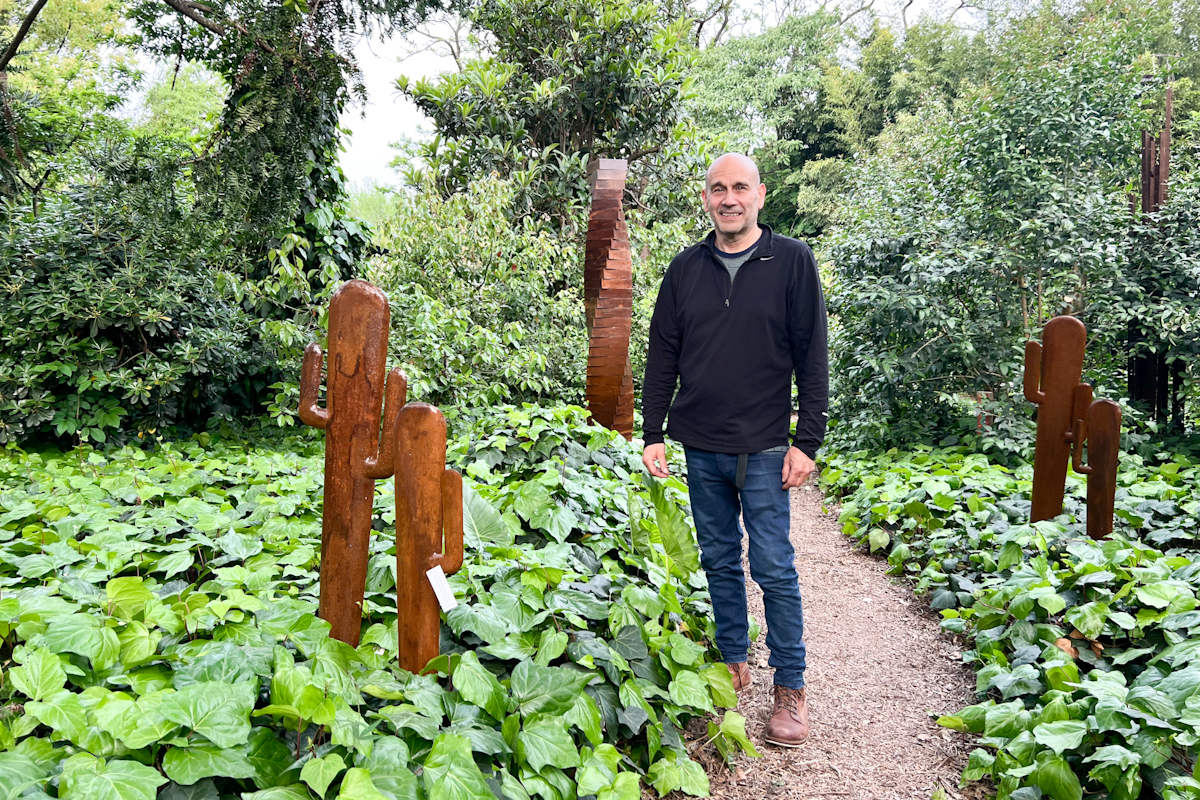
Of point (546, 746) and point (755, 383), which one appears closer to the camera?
point (546, 746)

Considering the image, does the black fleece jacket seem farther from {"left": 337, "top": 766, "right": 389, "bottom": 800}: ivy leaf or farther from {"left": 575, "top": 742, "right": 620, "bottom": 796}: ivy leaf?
{"left": 337, "top": 766, "right": 389, "bottom": 800}: ivy leaf

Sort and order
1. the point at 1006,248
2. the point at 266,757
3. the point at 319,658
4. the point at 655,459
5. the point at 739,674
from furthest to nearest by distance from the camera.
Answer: the point at 1006,248 → the point at 739,674 → the point at 655,459 → the point at 319,658 → the point at 266,757

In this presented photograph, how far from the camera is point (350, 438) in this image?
2.05 m

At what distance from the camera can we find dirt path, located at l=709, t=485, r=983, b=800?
2.44 m

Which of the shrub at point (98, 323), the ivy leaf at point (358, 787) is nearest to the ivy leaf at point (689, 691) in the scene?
the ivy leaf at point (358, 787)

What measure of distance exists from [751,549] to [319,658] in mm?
1416

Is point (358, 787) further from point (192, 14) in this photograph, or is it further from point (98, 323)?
point (98, 323)

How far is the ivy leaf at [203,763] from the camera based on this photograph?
1.48 meters

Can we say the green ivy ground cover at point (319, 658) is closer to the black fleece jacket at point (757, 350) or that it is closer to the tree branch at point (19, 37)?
the black fleece jacket at point (757, 350)

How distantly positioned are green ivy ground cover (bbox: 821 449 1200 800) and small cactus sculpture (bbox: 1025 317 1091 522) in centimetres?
16

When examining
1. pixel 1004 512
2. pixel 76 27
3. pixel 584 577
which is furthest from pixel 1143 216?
pixel 76 27

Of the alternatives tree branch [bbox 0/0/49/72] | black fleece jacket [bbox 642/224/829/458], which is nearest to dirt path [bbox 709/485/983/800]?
black fleece jacket [bbox 642/224/829/458]

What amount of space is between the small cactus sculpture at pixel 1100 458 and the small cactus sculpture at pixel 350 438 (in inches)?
127

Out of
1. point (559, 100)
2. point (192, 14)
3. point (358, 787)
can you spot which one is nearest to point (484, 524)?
point (358, 787)
